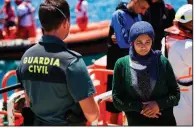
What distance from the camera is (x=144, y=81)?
221 cm

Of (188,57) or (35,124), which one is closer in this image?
(35,124)

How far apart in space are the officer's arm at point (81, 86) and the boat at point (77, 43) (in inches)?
316

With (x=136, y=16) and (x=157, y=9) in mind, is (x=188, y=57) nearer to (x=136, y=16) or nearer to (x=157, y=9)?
(x=136, y=16)

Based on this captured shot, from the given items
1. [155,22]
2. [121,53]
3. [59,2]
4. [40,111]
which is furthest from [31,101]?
[155,22]

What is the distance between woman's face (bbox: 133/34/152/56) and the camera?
86.1 inches

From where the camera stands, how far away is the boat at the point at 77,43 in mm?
9914

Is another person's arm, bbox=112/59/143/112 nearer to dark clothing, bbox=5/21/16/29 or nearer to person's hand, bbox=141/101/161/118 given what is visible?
person's hand, bbox=141/101/161/118

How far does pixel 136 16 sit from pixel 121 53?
1.08 feet

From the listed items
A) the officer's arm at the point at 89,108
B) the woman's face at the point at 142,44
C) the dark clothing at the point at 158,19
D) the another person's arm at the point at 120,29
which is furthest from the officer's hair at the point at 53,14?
the dark clothing at the point at 158,19

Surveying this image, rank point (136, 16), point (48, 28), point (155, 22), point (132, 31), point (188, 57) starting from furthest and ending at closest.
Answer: point (155, 22)
point (136, 16)
point (188, 57)
point (132, 31)
point (48, 28)

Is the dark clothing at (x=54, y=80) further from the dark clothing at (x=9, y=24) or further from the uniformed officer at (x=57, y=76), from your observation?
the dark clothing at (x=9, y=24)

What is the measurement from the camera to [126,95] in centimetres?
226

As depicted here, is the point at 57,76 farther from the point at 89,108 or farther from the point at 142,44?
the point at 142,44

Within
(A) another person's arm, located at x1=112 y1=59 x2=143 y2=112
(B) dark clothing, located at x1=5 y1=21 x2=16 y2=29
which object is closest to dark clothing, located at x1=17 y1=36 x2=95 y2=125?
(A) another person's arm, located at x1=112 y1=59 x2=143 y2=112
